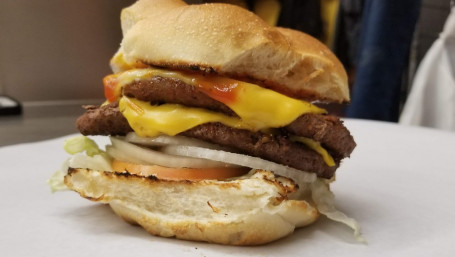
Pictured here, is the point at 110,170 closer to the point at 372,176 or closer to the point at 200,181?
the point at 200,181

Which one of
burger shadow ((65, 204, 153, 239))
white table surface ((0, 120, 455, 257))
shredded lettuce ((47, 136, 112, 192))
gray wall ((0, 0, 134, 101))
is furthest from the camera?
gray wall ((0, 0, 134, 101))

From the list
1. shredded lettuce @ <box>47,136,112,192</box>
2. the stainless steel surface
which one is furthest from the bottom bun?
the stainless steel surface

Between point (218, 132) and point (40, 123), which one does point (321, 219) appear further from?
point (40, 123)

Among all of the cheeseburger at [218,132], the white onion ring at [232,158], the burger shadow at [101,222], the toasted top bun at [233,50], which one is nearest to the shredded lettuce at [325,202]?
the cheeseburger at [218,132]

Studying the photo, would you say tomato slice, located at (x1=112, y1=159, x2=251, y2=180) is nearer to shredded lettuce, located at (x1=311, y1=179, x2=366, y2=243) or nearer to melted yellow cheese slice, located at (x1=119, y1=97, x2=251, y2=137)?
melted yellow cheese slice, located at (x1=119, y1=97, x2=251, y2=137)

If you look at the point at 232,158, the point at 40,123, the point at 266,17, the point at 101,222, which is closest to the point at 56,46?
the point at 40,123

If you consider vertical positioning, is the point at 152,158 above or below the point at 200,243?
above

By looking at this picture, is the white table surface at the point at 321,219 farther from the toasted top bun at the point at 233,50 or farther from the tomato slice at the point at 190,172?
the toasted top bun at the point at 233,50
